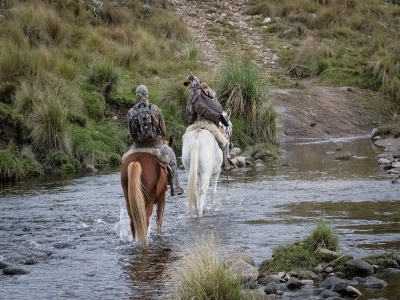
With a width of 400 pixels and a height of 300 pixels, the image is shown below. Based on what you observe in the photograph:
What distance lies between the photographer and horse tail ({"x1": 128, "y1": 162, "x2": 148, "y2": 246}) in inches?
368

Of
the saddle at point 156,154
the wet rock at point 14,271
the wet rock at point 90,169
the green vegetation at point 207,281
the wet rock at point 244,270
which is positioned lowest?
the wet rock at point 90,169

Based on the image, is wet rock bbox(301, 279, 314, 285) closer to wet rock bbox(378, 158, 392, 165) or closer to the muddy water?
the muddy water

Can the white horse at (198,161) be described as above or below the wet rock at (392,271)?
above

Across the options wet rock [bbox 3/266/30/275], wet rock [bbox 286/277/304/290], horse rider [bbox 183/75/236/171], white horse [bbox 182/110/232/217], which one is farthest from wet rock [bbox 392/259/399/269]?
horse rider [bbox 183/75/236/171]

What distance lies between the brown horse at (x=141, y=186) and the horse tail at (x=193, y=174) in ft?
2.44

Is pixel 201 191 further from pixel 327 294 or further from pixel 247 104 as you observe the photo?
pixel 247 104

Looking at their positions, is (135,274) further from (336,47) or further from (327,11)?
(327,11)

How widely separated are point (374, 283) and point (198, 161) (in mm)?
4106

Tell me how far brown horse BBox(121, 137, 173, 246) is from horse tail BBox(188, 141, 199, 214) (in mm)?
745

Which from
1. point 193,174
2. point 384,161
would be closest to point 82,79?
point 384,161

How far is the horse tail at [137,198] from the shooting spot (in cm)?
935

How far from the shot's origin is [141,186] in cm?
959

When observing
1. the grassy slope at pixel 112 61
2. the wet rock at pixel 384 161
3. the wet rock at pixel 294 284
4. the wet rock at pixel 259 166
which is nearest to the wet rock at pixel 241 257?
the wet rock at pixel 294 284

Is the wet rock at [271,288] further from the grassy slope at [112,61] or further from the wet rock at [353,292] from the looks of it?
the grassy slope at [112,61]
